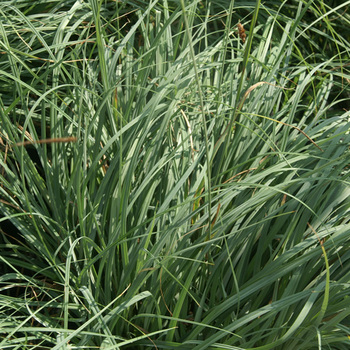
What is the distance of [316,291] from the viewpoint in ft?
3.49

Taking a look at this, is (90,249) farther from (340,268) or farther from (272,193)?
(340,268)

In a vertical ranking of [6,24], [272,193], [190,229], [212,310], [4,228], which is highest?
[6,24]

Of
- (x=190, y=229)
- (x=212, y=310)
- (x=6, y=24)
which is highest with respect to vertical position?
(x=6, y=24)

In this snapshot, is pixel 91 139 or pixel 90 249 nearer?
pixel 90 249

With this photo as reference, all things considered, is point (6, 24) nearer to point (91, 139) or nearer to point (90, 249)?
point (91, 139)

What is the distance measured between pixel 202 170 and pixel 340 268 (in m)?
0.40

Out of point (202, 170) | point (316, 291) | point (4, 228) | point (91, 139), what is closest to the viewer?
point (316, 291)

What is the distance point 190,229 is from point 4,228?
0.67 meters

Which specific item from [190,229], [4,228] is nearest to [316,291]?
[190,229]

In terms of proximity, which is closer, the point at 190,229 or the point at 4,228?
the point at 190,229

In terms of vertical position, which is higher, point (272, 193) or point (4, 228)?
point (272, 193)

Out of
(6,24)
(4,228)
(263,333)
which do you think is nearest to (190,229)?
(263,333)

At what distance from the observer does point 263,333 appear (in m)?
1.18

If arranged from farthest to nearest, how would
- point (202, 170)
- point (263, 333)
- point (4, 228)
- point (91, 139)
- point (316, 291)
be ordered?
point (4, 228)
point (91, 139)
point (202, 170)
point (263, 333)
point (316, 291)
